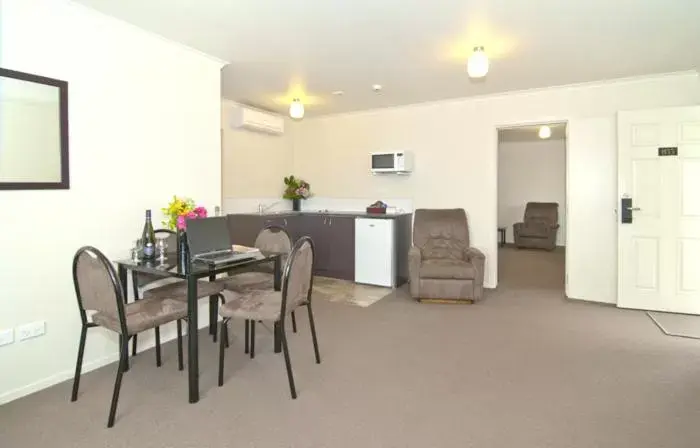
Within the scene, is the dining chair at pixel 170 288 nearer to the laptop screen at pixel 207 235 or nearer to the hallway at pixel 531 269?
the laptop screen at pixel 207 235

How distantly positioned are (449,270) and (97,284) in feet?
10.9

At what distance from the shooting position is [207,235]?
108 inches

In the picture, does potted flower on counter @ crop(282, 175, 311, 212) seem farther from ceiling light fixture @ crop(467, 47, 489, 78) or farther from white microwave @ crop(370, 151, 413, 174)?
ceiling light fixture @ crop(467, 47, 489, 78)

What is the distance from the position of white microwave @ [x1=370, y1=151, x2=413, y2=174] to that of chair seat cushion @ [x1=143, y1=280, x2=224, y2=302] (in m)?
3.14

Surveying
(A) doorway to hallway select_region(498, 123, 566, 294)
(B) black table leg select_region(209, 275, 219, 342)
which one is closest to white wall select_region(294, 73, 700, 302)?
(A) doorway to hallway select_region(498, 123, 566, 294)

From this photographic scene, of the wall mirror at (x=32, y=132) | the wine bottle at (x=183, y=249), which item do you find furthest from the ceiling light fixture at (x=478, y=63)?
the wall mirror at (x=32, y=132)

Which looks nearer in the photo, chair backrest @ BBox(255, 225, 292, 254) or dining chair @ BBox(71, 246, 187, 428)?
dining chair @ BBox(71, 246, 187, 428)

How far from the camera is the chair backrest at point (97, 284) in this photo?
7.00ft

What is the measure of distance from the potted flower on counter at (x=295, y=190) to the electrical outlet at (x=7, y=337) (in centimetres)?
431

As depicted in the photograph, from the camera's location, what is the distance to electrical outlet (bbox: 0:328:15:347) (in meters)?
2.39


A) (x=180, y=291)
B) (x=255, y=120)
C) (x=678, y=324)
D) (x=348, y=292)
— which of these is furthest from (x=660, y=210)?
(x=255, y=120)

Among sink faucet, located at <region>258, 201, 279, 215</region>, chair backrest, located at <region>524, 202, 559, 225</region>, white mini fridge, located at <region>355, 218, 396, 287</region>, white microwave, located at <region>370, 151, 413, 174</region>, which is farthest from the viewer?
chair backrest, located at <region>524, 202, 559, 225</region>

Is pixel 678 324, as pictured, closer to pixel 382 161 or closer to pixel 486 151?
pixel 486 151

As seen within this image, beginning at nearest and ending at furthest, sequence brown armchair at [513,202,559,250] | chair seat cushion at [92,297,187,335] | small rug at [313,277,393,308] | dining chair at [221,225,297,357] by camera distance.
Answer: chair seat cushion at [92,297,187,335] < dining chair at [221,225,297,357] < small rug at [313,277,393,308] < brown armchair at [513,202,559,250]
